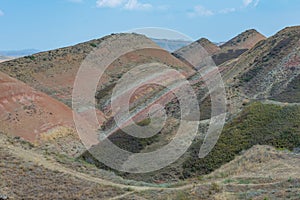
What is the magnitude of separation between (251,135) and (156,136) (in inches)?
339

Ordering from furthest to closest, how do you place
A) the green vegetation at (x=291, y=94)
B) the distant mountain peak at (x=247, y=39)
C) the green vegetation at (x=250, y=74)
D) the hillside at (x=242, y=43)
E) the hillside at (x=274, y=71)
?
the distant mountain peak at (x=247, y=39), the hillside at (x=242, y=43), the green vegetation at (x=250, y=74), the hillside at (x=274, y=71), the green vegetation at (x=291, y=94)

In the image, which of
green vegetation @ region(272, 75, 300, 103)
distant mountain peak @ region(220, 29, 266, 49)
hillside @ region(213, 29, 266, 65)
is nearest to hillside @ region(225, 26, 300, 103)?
green vegetation @ region(272, 75, 300, 103)

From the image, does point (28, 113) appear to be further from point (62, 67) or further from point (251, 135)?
point (62, 67)

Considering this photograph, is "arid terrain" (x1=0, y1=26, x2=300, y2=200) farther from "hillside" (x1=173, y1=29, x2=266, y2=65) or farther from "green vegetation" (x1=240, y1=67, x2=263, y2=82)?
"hillside" (x1=173, y1=29, x2=266, y2=65)

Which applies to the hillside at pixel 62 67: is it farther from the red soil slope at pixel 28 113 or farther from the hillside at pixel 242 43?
the hillside at pixel 242 43

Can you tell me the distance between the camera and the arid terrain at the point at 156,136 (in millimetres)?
17484

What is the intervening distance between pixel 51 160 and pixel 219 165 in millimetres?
11185

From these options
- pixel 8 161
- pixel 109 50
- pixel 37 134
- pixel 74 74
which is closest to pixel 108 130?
pixel 37 134

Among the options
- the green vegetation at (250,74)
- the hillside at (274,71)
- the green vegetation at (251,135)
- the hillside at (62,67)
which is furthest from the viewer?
the hillside at (62,67)

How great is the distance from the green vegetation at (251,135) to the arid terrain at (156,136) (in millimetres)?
74

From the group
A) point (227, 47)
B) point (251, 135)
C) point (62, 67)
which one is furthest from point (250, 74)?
point (227, 47)

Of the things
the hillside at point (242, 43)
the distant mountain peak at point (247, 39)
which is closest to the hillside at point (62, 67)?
the hillside at point (242, 43)

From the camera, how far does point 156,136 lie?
33.8m

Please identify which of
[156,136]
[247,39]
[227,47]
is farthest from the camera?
[247,39]
